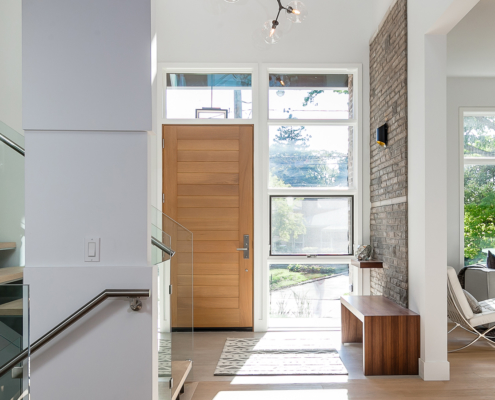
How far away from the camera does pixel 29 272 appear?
1.85 metres

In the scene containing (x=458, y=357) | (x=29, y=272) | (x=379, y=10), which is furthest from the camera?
(x=379, y=10)

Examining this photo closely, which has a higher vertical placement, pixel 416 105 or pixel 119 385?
pixel 416 105

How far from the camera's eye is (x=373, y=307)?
3.64 metres

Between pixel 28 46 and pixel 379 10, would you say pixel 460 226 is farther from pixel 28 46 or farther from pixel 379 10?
pixel 28 46

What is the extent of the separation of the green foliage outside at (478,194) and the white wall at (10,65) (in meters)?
5.45

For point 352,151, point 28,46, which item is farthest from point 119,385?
point 352,151

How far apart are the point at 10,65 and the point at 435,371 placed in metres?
4.89

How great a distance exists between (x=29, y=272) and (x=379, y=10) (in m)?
4.39

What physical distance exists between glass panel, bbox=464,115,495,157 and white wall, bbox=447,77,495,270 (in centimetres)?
18

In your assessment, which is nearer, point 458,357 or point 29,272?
point 29,272

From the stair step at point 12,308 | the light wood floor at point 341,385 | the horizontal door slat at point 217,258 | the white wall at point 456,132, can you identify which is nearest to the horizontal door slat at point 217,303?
the horizontal door slat at point 217,258

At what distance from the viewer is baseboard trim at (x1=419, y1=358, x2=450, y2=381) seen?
10.7 feet

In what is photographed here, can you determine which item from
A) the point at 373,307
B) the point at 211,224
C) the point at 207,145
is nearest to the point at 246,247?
the point at 211,224

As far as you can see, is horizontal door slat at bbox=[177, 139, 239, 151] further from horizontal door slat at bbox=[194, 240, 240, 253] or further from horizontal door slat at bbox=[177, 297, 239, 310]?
horizontal door slat at bbox=[177, 297, 239, 310]
